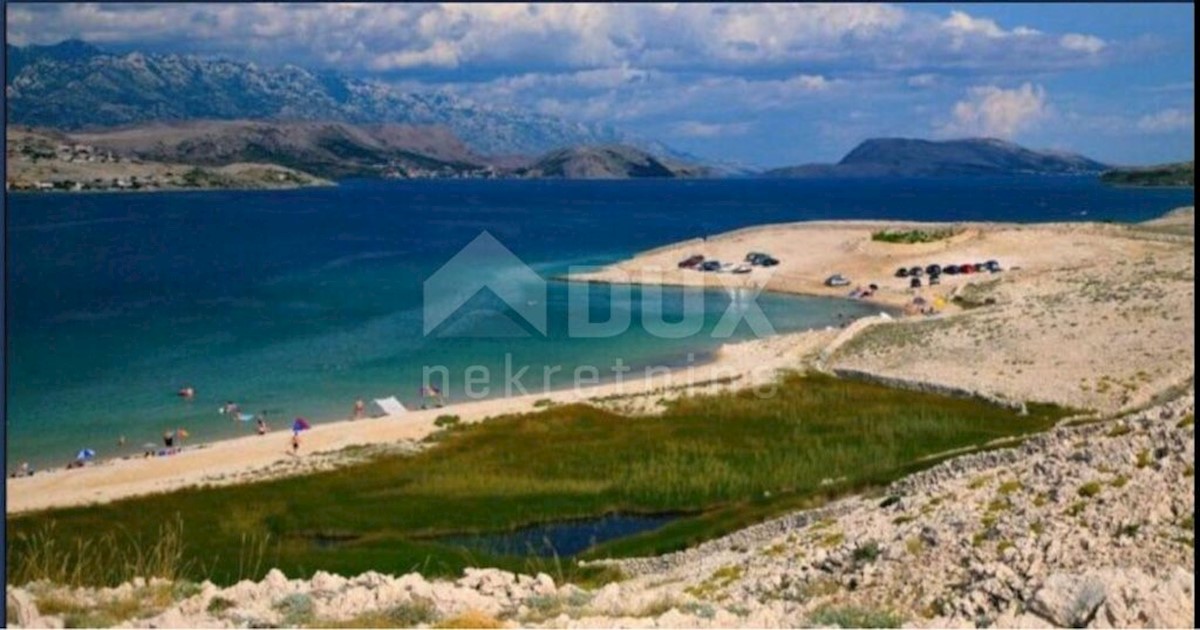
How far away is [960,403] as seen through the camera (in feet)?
133

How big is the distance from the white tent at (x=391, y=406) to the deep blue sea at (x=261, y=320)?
1.24 metres

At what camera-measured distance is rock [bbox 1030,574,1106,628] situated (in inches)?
474

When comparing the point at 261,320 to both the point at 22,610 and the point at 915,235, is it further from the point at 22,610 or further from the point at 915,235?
the point at 22,610

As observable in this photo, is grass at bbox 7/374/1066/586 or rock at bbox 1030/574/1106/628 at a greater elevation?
rock at bbox 1030/574/1106/628

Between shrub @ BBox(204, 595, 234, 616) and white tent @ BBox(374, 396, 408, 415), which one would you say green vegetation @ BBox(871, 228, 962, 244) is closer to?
white tent @ BBox(374, 396, 408, 415)

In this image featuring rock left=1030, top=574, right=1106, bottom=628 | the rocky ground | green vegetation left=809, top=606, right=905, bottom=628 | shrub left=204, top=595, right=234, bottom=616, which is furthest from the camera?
shrub left=204, top=595, right=234, bottom=616

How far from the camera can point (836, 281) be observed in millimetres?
81625

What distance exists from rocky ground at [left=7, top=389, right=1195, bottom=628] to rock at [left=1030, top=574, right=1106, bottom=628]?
0.06 ft

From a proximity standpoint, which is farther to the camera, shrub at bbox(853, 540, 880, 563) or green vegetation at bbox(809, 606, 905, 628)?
shrub at bbox(853, 540, 880, 563)

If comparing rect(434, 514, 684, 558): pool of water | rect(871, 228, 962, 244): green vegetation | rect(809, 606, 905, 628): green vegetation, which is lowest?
rect(434, 514, 684, 558): pool of water

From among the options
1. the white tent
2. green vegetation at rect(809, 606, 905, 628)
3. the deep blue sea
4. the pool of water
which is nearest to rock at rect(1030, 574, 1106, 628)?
green vegetation at rect(809, 606, 905, 628)

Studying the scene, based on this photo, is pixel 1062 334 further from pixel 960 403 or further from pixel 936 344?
pixel 960 403

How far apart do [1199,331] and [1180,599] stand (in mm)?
4238

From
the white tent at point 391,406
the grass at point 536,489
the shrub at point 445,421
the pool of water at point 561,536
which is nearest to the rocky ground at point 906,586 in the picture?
the grass at point 536,489
